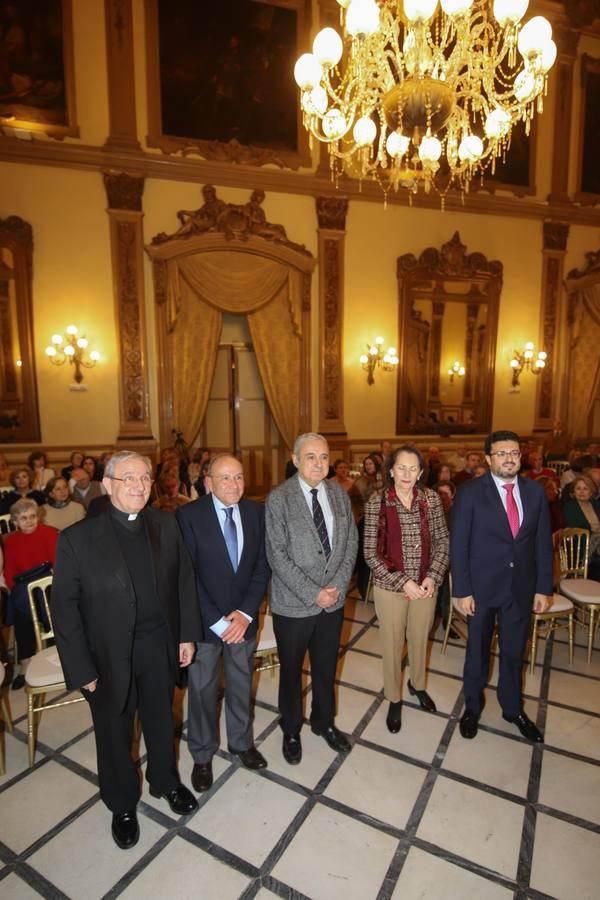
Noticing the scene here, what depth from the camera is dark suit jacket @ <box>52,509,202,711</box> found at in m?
2.13

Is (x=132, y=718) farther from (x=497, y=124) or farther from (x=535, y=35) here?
(x=497, y=124)

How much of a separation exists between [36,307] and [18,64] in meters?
3.64

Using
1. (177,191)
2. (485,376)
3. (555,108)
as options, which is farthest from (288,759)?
(555,108)

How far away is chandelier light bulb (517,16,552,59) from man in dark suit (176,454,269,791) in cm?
426

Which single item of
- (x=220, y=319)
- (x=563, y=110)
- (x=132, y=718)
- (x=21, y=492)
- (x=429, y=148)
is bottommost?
(x=132, y=718)

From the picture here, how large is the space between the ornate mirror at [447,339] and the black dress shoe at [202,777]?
8.00 metres

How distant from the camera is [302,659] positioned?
282 centimetres

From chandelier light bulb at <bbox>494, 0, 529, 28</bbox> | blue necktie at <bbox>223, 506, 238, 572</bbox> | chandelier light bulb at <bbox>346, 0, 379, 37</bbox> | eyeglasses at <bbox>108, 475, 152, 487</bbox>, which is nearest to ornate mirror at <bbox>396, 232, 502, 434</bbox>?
chandelier light bulb at <bbox>494, 0, 529, 28</bbox>

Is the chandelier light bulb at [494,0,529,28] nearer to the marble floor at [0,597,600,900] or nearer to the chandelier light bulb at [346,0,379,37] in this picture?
the chandelier light bulb at [346,0,379,37]

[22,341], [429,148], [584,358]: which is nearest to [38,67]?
[22,341]

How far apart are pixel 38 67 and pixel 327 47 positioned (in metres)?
6.15

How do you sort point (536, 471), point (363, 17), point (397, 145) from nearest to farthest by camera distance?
point (363, 17) → point (397, 145) → point (536, 471)

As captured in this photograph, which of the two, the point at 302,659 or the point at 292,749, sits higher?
the point at 302,659

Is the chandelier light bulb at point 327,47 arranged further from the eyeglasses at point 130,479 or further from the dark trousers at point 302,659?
the dark trousers at point 302,659
